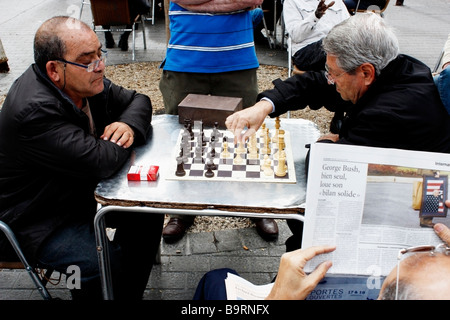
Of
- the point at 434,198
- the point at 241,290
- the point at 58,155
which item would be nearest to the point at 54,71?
the point at 58,155

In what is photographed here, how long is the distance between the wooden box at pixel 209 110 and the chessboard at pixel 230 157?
0.07 metres

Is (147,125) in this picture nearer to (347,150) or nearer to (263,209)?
(263,209)

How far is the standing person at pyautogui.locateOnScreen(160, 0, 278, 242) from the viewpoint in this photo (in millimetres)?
3066

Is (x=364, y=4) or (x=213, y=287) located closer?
(x=213, y=287)

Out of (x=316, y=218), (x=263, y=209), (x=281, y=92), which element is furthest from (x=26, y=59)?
(x=316, y=218)

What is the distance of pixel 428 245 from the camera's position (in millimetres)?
1352

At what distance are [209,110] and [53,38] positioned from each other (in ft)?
3.27

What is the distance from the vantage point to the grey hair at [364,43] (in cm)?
189

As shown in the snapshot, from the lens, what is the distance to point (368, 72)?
1975 mm

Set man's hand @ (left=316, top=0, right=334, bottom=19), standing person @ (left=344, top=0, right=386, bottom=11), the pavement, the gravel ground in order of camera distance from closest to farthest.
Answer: the pavement < man's hand @ (left=316, top=0, right=334, bottom=19) < the gravel ground < standing person @ (left=344, top=0, right=386, bottom=11)

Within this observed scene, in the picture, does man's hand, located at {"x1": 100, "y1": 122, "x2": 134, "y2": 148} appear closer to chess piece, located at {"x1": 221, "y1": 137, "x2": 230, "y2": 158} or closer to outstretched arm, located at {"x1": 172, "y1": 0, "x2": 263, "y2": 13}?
chess piece, located at {"x1": 221, "y1": 137, "x2": 230, "y2": 158}

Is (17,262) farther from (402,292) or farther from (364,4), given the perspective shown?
(364,4)

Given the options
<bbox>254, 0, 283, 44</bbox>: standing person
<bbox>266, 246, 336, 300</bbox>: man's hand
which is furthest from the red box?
<bbox>254, 0, 283, 44</bbox>: standing person

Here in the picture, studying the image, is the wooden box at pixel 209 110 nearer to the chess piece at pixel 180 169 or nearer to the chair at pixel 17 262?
the chess piece at pixel 180 169
